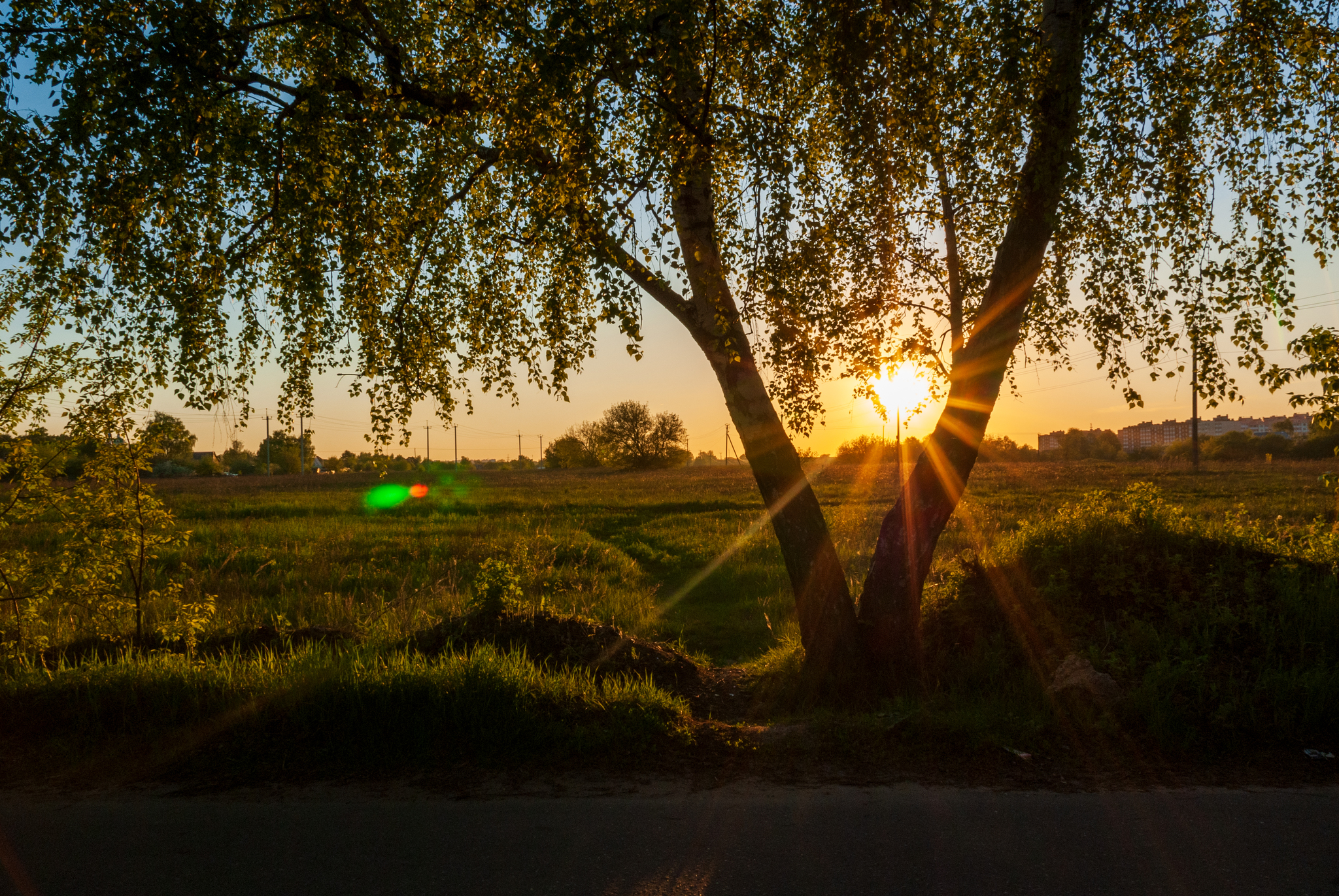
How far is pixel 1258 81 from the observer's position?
233 inches

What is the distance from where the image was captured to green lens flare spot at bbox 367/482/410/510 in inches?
1342

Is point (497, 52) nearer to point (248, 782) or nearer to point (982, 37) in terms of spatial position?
point (982, 37)

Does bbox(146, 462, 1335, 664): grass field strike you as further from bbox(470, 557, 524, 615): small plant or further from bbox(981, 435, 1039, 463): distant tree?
bbox(981, 435, 1039, 463): distant tree

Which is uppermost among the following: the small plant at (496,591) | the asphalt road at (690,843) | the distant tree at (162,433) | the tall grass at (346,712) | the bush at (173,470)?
the bush at (173,470)

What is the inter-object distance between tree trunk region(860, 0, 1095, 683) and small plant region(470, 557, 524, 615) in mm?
3223

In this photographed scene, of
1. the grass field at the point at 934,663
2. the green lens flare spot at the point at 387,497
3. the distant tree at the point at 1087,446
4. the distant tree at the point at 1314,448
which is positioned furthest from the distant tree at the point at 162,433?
the distant tree at the point at 1087,446

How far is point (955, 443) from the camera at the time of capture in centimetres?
650

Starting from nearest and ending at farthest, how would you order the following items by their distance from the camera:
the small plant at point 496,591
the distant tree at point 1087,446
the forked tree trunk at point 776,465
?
the forked tree trunk at point 776,465
the small plant at point 496,591
the distant tree at point 1087,446

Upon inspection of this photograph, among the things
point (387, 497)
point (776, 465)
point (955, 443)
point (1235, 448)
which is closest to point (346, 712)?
point (776, 465)

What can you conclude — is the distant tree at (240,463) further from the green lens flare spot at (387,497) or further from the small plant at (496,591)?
the small plant at (496,591)

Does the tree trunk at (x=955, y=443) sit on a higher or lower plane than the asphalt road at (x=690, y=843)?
higher

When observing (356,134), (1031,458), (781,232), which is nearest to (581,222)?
(781,232)

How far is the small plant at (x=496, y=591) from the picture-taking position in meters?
7.33

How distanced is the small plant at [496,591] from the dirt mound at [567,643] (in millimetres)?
93
